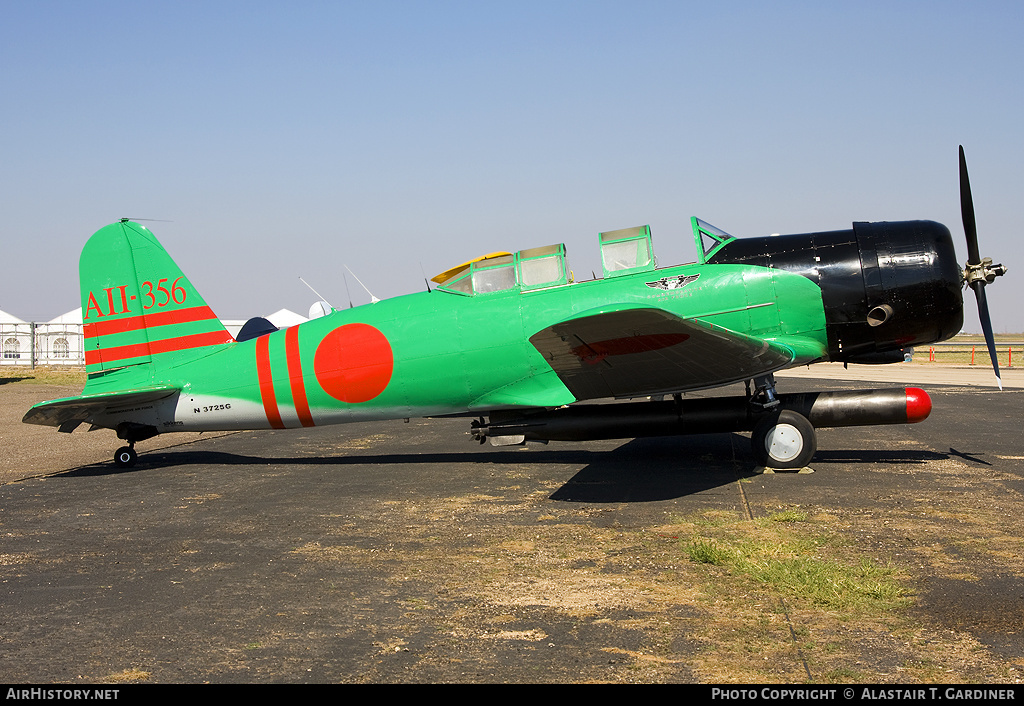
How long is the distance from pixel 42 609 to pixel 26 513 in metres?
3.86

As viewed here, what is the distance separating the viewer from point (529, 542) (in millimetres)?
6402

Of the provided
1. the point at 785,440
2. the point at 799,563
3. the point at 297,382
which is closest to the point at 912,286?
the point at 785,440

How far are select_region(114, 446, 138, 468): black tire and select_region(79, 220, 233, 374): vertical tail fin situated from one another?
4.14 feet

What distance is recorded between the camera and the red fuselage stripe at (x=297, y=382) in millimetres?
10555

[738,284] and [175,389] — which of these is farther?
[175,389]

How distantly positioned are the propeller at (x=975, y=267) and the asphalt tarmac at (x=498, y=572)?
6.14 feet

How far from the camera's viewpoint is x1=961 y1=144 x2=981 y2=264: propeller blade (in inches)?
379

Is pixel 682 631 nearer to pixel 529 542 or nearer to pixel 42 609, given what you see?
pixel 529 542

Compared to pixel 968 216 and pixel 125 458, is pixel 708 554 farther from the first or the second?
pixel 125 458

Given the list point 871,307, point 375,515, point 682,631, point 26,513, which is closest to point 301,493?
point 375,515

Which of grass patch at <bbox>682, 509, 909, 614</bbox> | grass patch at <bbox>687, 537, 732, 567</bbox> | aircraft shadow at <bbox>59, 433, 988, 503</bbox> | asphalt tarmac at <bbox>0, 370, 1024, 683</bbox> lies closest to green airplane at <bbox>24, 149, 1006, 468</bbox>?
aircraft shadow at <bbox>59, 433, 988, 503</bbox>

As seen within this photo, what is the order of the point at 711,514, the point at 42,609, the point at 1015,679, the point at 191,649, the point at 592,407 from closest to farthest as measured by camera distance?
the point at 1015,679, the point at 191,649, the point at 42,609, the point at 711,514, the point at 592,407

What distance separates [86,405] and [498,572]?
7799 mm

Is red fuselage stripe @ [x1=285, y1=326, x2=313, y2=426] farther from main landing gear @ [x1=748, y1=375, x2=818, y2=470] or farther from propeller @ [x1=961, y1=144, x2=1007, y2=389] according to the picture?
propeller @ [x1=961, y1=144, x2=1007, y2=389]
